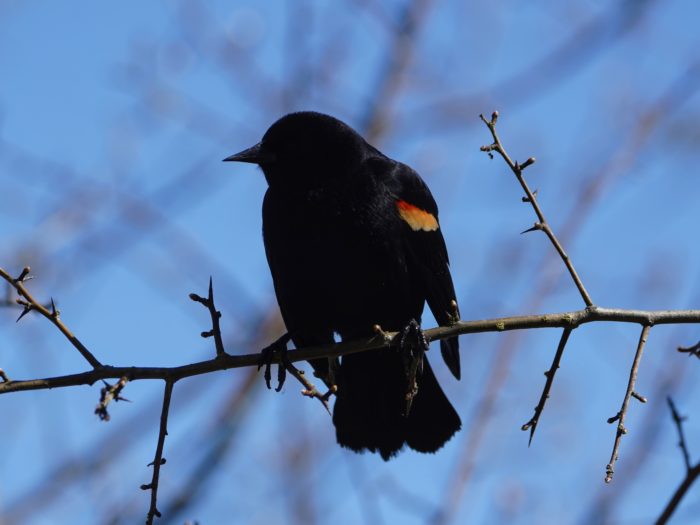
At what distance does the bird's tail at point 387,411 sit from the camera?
369cm

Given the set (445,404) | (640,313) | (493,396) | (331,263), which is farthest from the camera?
(493,396)

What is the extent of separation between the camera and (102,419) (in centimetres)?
227

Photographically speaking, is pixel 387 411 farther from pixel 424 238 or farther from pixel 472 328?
pixel 472 328

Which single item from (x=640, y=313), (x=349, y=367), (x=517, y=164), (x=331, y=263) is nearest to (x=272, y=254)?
(x=331, y=263)

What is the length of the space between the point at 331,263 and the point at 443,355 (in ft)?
2.03

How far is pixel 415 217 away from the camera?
363 cm

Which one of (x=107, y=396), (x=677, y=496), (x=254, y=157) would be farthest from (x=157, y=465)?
(x=254, y=157)

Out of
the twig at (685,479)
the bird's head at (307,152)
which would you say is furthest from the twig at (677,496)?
the bird's head at (307,152)

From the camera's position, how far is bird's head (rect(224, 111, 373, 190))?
3.70m

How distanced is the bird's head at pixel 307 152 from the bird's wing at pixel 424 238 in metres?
0.13

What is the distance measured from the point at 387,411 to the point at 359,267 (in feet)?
2.07

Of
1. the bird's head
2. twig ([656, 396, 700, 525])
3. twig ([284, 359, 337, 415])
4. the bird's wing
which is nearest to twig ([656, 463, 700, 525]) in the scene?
twig ([656, 396, 700, 525])

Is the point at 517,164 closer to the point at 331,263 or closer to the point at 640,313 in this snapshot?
the point at 640,313

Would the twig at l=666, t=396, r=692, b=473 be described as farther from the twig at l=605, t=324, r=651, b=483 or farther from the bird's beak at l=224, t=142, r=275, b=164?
the bird's beak at l=224, t=142, r=275, b=164
